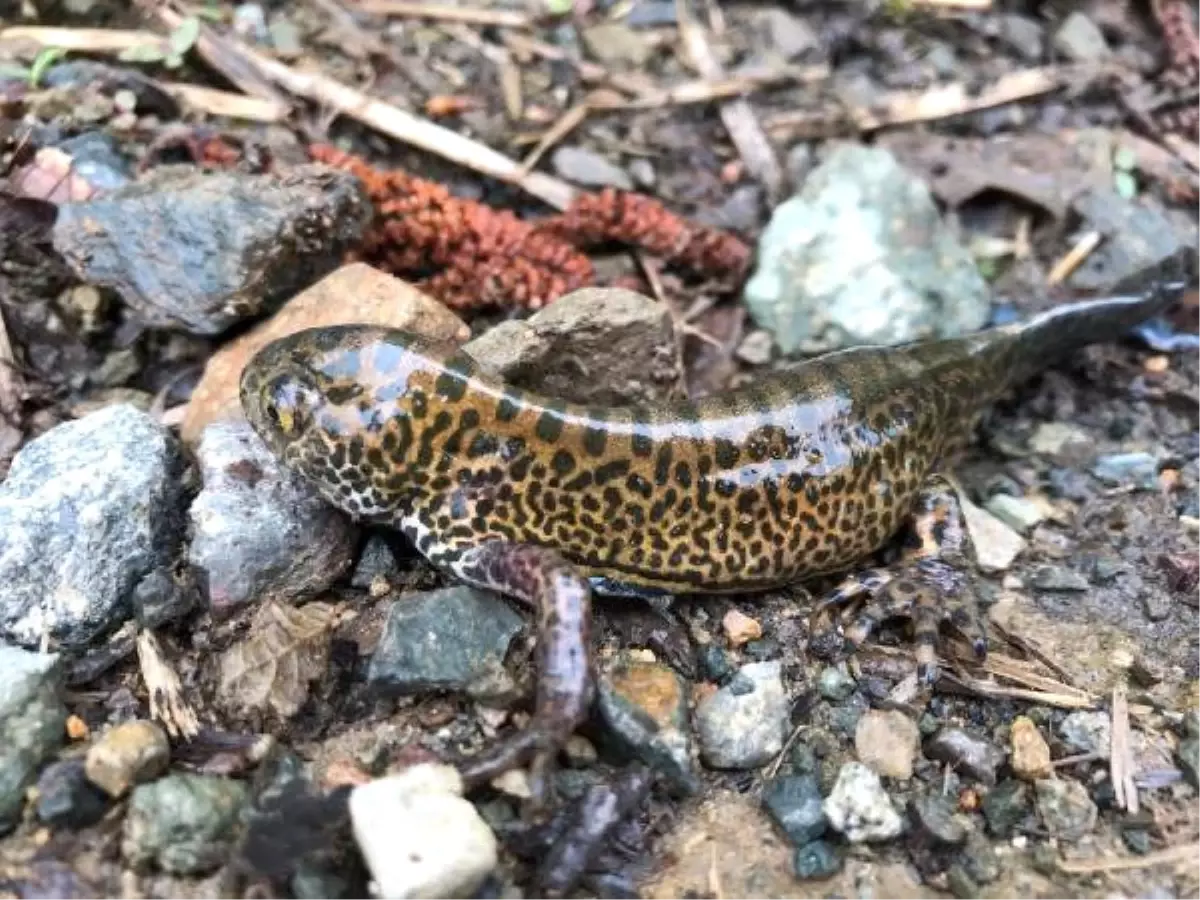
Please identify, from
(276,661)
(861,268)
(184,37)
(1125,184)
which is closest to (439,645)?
(276,661)

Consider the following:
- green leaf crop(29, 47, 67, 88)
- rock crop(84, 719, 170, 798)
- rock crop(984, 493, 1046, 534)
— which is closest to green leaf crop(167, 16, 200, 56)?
green leaf crop(29, 47, 67, 88)

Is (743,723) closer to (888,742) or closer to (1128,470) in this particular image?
(888,742)

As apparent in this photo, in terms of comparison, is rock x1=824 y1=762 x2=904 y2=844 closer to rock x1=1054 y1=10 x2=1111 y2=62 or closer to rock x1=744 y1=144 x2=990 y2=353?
rock x1=744 y1=144 x2=990 y2=353

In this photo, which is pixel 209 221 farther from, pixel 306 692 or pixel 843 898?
pixel 843 898

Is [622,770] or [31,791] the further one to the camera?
[622,770]

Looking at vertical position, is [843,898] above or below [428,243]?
below

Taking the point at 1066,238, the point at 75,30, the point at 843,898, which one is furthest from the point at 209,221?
the point at 1066,238
